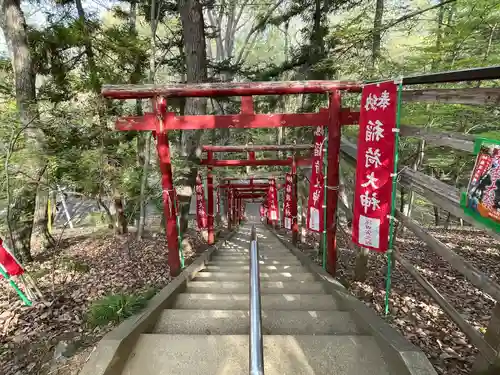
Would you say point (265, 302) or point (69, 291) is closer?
point (265, 302)

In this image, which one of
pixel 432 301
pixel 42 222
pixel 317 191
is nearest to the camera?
pixel 432 301

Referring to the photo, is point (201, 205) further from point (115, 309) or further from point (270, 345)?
point (270, 345)

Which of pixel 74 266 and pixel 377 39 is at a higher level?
pixel 377 39

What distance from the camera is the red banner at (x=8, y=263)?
3.98 meters

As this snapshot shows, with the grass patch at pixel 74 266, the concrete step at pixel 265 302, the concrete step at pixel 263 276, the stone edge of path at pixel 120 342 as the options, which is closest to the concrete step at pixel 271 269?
the concrete step at pixel 263 276

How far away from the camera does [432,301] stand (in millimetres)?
4297

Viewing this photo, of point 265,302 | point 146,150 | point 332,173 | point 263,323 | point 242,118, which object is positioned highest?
point 242,118

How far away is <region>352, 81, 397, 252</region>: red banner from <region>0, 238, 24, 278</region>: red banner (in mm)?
4768

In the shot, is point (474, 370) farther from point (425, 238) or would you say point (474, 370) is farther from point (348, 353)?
point (425, 238)

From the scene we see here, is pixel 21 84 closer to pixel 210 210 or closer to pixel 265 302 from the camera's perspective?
pixel 210 210

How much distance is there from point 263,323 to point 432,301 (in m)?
2.83

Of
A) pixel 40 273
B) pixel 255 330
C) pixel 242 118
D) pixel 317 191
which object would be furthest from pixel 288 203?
pixel 255 330

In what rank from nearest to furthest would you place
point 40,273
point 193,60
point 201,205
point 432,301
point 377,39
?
1. point 432,301
2. point 40,273
3. point 193,60
4. point 377,39
5. point 201,205

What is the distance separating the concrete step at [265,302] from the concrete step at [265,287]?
0.37m
